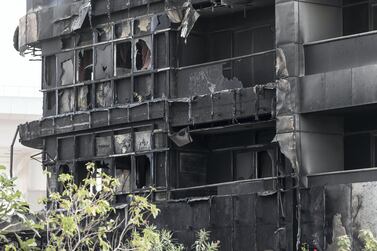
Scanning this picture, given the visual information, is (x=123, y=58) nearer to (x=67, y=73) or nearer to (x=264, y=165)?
(x=67, y=73)

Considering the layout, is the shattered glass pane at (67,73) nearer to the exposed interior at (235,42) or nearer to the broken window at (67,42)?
the broken window at (67,42)

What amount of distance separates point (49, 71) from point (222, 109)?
348 inches

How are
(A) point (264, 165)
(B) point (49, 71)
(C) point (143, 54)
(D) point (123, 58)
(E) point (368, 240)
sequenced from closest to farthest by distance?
(E) point (368, 240) < (A) point (264, 165) < (C) point (143, 54) < (D) point (123, 58) < (B) point (49, 71)

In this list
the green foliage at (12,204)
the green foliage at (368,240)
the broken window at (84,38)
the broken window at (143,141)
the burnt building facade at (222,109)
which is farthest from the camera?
the broken window at (84,38)

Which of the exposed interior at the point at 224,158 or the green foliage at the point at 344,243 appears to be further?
the exposed interior at the point at 224,158

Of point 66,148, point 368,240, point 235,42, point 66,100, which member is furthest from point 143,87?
point 368,240

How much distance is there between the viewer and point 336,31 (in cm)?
3784

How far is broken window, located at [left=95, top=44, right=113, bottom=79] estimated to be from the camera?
144 ft

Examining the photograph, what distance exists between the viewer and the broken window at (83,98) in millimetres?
44500

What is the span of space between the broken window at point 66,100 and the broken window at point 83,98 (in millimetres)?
275

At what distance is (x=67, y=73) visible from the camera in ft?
150

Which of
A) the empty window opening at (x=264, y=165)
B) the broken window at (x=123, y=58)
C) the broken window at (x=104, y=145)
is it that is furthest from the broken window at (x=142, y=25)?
the empty window opening at (x=264, y=165)

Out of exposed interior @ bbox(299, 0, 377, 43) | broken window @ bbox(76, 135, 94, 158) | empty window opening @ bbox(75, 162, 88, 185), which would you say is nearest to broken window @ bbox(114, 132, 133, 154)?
broken window @ bbox(76, 135, 94, 158)

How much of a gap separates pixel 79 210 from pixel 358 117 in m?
12.1
